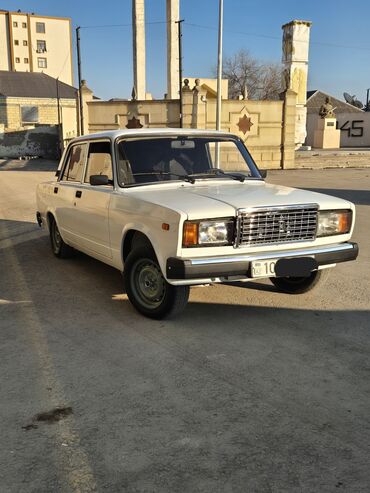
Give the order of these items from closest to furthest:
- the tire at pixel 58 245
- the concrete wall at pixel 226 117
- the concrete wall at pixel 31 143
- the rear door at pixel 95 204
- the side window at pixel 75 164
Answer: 1. the rear door at pixel 95 204
2. the side window at pixel 75 164
3. the tire at pixel 58 245
4. the concrete wall at pixel 226 117
5. the concrete wall at pixel 31 143

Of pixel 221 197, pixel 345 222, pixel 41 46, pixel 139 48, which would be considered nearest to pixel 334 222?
pixel 345 222

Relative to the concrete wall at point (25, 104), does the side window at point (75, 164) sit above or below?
below

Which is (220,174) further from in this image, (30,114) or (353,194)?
(30,114)

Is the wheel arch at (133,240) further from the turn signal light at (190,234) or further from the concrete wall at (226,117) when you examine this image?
the concrete wall at (226,117)

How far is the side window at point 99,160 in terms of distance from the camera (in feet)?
17.4

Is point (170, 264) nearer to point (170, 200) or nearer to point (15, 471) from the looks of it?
point (170, 200)

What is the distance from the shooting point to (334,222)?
469 cm

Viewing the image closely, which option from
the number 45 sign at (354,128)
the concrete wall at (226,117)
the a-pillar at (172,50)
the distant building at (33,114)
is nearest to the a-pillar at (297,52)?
the a-pillar at (172,50)

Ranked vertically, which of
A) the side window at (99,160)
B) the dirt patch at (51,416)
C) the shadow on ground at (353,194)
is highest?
the side window at (99,160)

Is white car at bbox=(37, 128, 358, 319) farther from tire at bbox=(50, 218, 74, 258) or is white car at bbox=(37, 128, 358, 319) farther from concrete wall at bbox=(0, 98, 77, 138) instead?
concrete wall at bbox=(0, 98, 77, 138)

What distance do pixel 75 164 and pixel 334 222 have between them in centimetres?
325

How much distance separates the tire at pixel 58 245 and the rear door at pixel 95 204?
1085mm

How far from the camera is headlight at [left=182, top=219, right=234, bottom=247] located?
4.05 metres

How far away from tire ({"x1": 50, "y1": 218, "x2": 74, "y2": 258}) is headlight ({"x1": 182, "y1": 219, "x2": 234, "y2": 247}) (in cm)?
334
